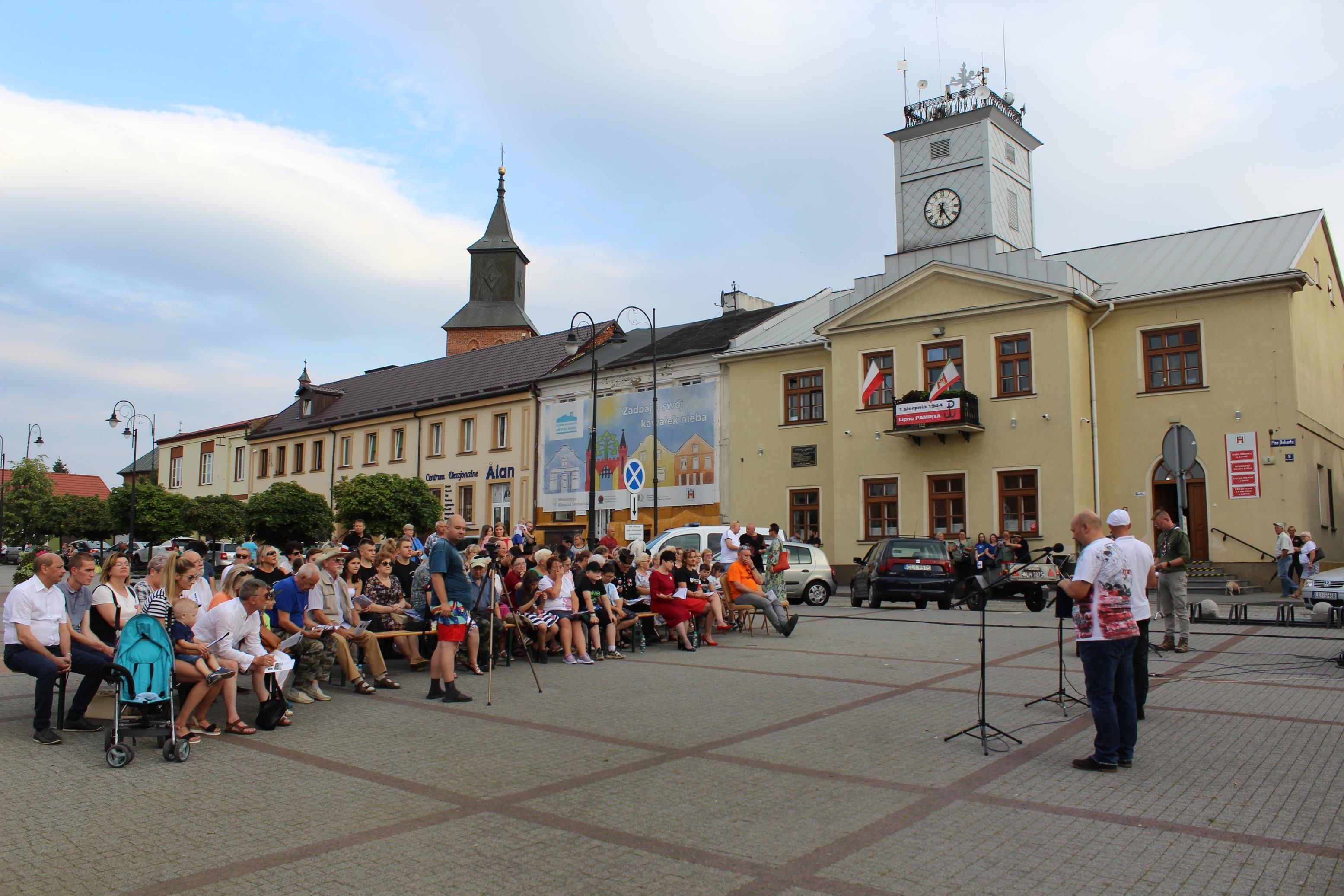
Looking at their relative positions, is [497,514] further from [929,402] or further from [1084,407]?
[1084,407]

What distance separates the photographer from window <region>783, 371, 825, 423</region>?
111 ft

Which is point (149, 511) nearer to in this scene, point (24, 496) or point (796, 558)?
point (24, 496)

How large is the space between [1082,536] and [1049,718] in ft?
6.58

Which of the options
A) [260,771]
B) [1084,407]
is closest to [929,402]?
[1084,407]

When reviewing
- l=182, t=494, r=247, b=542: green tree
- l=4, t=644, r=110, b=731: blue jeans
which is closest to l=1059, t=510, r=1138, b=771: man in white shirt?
l=4, t=644, r=110, b=731: blue jeans

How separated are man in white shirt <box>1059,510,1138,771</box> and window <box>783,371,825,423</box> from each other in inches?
1062

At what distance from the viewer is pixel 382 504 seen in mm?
39125

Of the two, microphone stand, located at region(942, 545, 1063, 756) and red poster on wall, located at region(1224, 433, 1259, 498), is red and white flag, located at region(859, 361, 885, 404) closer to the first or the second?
red poster on wall, located at region(1224, 433, 1259, 498)

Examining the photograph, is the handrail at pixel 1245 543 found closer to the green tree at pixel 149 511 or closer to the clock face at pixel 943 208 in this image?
the clock face at pixel 943 208

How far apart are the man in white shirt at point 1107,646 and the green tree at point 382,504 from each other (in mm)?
34543

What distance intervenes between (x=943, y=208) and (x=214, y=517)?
34190mm

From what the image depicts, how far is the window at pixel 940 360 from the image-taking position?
30.1m

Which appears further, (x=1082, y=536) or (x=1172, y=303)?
(x=1172, y=303)

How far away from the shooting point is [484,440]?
4438 cm
